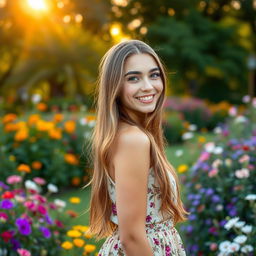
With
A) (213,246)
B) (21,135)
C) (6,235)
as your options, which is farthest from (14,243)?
(21,135)

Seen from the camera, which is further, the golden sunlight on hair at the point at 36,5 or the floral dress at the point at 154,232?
the golden sunlight on hair at the point at 36,5

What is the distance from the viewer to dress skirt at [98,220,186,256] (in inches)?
72.2

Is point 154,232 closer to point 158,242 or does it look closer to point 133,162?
point 158,242

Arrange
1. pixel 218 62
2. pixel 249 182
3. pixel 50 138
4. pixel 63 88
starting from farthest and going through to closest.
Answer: pixel 218 62 < pixel 63 88 < pixel 50 138 < pixel 249 182

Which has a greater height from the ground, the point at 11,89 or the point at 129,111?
the point at 129,111

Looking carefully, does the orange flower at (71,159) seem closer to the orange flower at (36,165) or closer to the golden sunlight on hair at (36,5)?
the orange flower at (36,165)

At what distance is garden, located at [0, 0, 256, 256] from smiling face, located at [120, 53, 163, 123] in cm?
57

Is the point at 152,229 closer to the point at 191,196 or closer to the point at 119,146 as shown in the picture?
the point at 119,146

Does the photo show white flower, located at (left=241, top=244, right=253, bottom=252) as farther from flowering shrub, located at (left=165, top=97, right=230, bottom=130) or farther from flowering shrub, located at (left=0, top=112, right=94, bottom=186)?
flowering shrub, located at (left=165, top=97, right=230, bottom=130)

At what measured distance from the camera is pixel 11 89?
53.9ft

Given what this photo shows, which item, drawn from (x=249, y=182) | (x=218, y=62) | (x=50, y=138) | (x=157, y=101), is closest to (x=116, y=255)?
(x=157, y=101)

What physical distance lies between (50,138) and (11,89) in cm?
1034

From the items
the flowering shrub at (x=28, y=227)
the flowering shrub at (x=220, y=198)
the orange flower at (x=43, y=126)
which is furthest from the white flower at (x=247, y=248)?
the orange flower at (x=43, y=126)

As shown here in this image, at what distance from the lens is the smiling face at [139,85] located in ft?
5.91
